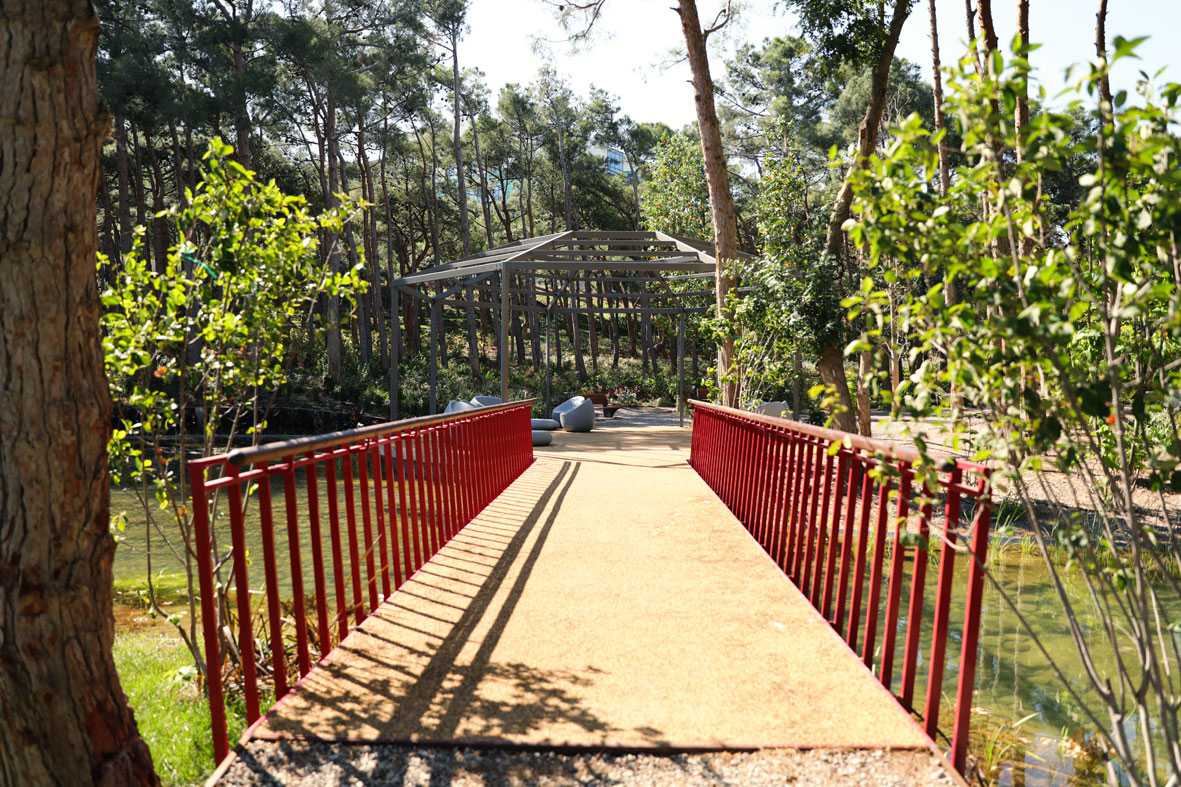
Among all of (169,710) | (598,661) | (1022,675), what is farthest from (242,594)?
(1022,675)

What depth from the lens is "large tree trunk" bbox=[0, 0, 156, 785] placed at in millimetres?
2115

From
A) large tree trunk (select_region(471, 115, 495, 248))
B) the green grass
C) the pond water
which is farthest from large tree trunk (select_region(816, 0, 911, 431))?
large tree trunk (select_region(471, 115, 495, 248))

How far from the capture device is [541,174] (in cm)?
3541

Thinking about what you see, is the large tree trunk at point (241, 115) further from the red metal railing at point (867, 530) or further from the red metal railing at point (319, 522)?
the red metal railing at point (867, 530)

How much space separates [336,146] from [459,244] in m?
12.0

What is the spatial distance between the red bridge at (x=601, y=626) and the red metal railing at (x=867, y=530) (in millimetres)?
14

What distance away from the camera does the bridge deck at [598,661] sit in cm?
262

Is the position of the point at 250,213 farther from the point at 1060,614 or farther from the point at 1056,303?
the point at 1060,614

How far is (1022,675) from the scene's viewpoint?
15.4ft

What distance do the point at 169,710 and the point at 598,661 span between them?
2.12 meters

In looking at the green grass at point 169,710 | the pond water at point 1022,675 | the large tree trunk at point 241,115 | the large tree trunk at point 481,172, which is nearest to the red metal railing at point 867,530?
the pond water at point 1022,675

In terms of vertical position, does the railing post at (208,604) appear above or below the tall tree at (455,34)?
below

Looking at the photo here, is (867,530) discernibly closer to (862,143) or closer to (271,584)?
(271,584)

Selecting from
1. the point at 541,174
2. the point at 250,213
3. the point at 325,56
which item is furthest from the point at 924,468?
the point at 541,174
